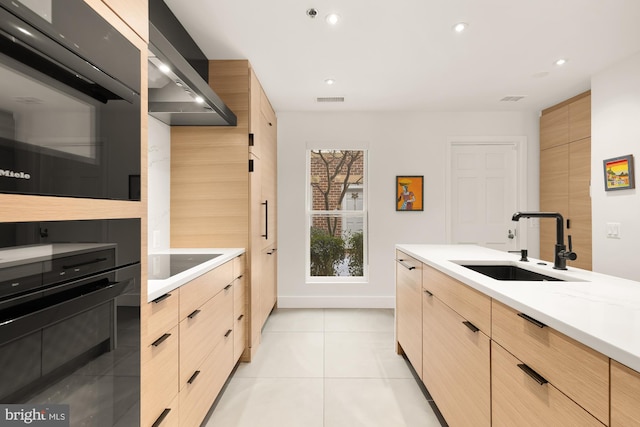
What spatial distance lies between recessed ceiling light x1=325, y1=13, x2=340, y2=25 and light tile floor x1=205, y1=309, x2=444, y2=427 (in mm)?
2518

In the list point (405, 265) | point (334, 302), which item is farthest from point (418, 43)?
point (334, 302)

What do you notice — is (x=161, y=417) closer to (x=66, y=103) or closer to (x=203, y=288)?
(x=203, y=288)

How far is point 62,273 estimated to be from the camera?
784 millimetres

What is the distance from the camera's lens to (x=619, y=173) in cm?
277

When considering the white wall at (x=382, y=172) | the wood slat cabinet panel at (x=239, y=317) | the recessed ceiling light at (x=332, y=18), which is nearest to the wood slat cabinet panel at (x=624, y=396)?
the wood slat cabinet panel at (x=239, y=317)

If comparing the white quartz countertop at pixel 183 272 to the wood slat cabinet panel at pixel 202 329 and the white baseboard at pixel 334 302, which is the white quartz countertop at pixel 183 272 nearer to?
the wood slat cabinet panel at pixel 202 329

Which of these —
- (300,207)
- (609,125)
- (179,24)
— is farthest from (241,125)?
(609,125)

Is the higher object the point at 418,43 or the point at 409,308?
the point at 418,43

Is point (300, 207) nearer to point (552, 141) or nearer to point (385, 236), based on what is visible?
point (385, 236)

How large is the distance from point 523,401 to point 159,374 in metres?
1.29

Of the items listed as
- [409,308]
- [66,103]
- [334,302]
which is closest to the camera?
[66,103]

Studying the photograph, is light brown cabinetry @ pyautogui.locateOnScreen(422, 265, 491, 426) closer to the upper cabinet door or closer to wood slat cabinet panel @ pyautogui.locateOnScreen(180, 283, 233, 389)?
wood slat cabinet panel @ pyautogui.locateOnScreen(180, 283, 233, 389)

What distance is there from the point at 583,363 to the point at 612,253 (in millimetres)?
2845

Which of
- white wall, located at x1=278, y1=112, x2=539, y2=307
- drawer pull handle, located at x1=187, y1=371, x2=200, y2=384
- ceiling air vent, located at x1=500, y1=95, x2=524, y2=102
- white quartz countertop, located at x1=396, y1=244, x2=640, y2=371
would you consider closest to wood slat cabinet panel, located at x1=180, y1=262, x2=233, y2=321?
drawer pull handle, located at x1=187, y1=371, x2=200, y2=384
